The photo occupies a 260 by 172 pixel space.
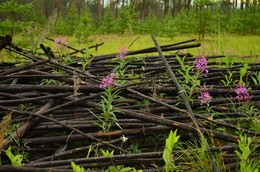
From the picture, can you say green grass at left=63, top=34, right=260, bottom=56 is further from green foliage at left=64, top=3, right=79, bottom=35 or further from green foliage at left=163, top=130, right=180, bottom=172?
green foliage at left=64, top=3, right=79, bottom=35

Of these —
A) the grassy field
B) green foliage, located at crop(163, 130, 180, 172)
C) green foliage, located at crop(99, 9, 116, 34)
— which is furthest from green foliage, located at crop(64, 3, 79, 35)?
green foliage, located at crop(163, 130, 180, 172)

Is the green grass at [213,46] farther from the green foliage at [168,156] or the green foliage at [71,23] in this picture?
the green foliage at [71,23]

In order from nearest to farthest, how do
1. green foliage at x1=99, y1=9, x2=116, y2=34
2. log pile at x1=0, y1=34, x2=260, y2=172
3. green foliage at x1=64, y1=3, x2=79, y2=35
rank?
log pile at x1=0, y1=34, x2=260, y2=172 < green foliage at x1=64, y1=3, x2=79, y2=35 < green foliage at x1=99, y1=9, x2=116, y2=34

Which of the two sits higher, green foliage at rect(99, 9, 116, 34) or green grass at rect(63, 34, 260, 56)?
green foliage at rect(99, 9, 116, 34)

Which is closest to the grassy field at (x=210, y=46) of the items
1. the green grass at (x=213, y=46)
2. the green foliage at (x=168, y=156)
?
the green grass at (x=213, y=46)

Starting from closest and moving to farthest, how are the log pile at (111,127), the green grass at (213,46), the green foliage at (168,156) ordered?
the green foliage at (168,156)
the log pile at (111,127)
the green grass at (213,46)

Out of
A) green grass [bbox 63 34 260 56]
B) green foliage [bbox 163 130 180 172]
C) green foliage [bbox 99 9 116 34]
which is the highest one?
green foliage [bbox 99 9 116 34]

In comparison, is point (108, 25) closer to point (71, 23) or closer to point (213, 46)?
point (71, 23)

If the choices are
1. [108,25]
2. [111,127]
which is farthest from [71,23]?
[111,127]

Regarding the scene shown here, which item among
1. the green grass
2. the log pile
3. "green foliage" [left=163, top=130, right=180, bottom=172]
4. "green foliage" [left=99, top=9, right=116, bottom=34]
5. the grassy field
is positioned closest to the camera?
"green foliage" [left=163, top=130, right=180, bottom=172]

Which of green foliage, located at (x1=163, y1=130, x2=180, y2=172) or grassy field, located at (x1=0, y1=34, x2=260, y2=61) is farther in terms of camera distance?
grassy field, located at (x1=0, y1=34, x2=260, y2=61)

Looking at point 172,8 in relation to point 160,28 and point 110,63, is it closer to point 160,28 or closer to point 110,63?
point 160,28

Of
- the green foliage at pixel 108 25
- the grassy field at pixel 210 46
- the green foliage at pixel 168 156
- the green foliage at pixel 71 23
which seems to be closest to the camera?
→ the green foliage at pixel 168 156

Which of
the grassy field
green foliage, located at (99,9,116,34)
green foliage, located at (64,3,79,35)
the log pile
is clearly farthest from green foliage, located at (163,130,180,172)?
green foliage, located at (99,9,116,34)
